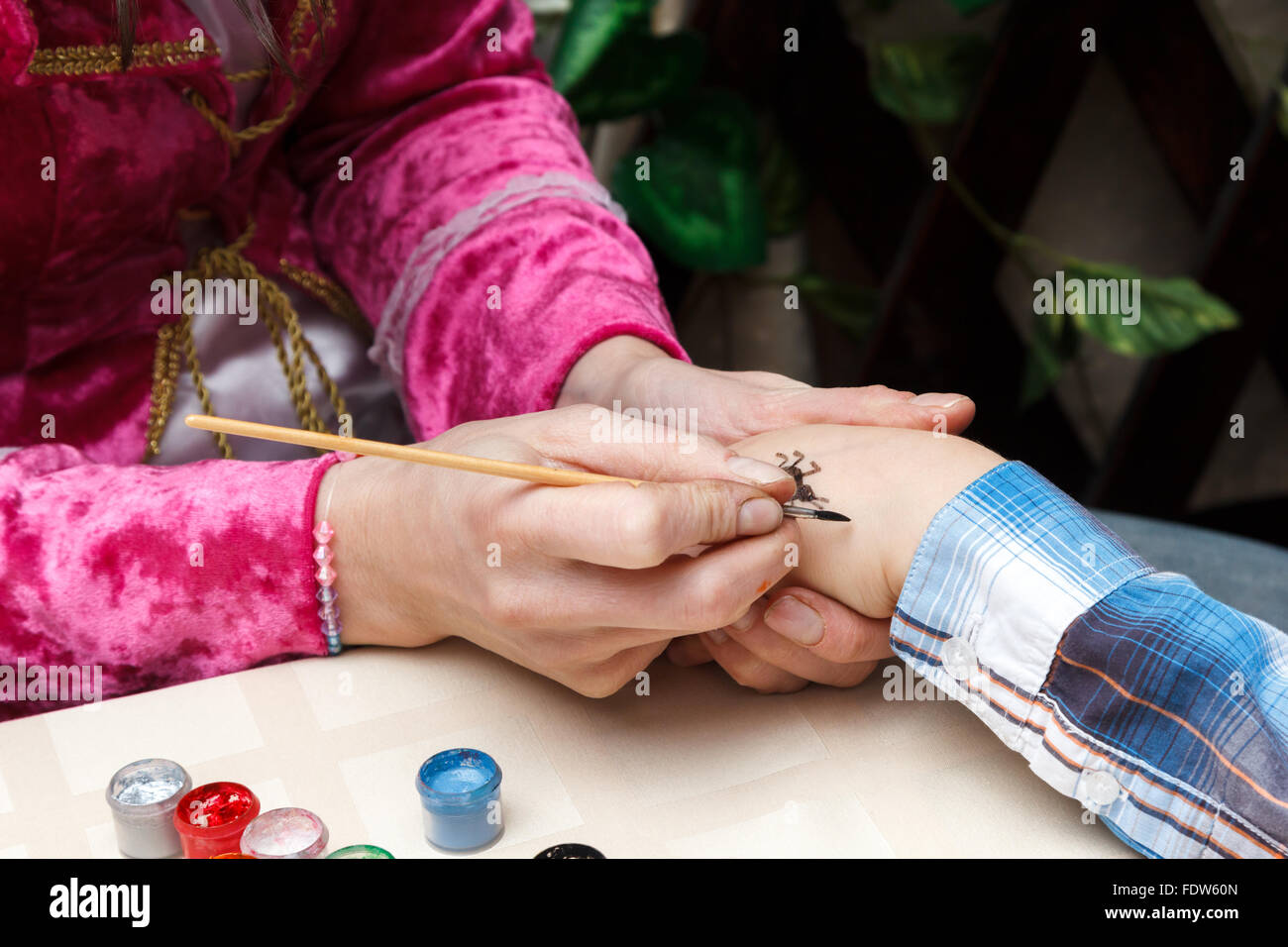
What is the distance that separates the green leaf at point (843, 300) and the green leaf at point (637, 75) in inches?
12.8

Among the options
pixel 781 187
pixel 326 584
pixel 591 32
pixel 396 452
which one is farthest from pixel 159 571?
pixel 781 187

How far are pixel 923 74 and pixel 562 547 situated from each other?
3.60 feet

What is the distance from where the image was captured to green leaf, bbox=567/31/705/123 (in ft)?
4.43

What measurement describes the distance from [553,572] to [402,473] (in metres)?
0.12

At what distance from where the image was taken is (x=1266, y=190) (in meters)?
1.40

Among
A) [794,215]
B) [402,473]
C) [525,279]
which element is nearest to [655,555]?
[402,473]

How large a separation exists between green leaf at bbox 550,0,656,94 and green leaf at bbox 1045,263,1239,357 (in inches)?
23.7

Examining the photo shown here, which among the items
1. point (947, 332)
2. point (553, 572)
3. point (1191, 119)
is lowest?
point (947, 332)

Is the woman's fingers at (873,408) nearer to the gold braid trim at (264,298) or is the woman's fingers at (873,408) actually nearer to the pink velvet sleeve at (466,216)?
the pink velvet sleeve at (466,216)

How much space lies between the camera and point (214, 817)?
508 millimetres
